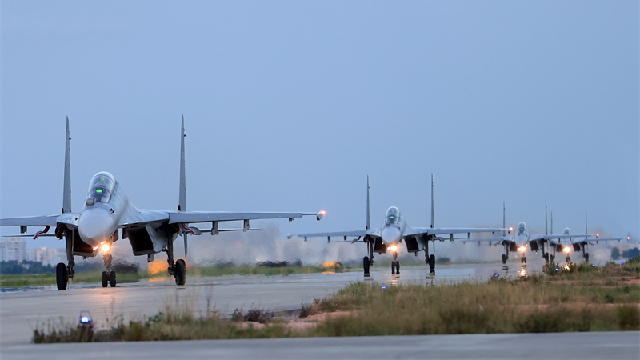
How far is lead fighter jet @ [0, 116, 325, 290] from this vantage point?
23.5 meters

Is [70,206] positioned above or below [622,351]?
above

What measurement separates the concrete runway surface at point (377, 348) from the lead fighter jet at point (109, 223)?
1404cm

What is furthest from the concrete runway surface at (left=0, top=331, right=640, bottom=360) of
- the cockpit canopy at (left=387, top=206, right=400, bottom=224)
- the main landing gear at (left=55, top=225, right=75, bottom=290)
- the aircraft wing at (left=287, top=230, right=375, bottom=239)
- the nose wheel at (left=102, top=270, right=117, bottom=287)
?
the aircraft wing at (left=287, top=230, right=375, bottom=239)

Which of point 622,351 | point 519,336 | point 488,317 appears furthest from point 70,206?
point 622,351

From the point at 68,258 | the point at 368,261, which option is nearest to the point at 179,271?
the point at 68,258

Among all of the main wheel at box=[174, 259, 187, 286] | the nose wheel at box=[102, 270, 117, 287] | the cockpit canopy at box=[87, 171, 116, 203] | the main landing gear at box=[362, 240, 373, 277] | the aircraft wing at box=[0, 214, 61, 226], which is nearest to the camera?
the cockpit canopy at box=[87, 171, 116, 203]

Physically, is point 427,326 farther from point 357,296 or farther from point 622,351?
point 357,296

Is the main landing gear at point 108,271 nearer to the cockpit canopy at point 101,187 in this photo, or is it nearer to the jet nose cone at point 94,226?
the cockpit canopy at point 101,187

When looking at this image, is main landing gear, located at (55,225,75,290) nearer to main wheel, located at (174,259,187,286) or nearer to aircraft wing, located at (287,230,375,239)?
main wheel, located at (174,259,187,286)

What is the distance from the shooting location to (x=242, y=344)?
9367 millimetres

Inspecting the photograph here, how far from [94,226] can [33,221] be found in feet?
13.9

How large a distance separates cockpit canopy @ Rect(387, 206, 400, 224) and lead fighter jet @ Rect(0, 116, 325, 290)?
10294 millimetres

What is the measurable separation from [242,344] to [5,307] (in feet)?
32.1

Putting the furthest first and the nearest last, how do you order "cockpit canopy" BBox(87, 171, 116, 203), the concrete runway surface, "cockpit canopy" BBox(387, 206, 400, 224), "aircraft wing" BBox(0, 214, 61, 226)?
"cockpit canopy" BBox(387, 206, 400, 224) < "aircraft wing" BBox(0, 214, 61, 226) < "cockpit canopy" BBox(87, 171, 116, 203) < the concrete runway surface
